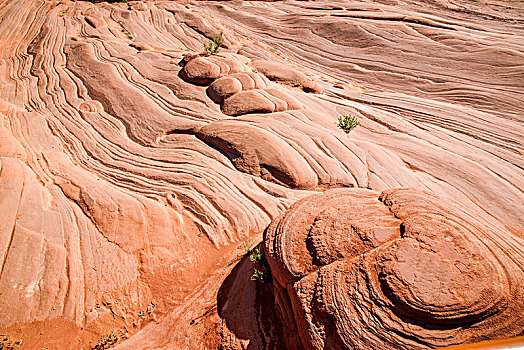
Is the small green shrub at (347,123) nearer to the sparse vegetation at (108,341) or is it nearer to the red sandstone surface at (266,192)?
the red sandstone surface at (266,192)

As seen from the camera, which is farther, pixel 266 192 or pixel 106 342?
pixel 266 192

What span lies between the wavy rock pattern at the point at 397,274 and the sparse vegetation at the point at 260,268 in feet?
1.42

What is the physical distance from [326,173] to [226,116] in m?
→ 2.65

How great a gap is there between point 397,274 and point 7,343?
3.74m

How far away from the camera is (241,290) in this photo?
138 inches

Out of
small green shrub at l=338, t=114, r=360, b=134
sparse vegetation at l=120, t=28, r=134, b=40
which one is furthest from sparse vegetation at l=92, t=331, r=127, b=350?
sparse vegetation at l=120, t=28, r=134, b=40

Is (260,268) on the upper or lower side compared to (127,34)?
lower

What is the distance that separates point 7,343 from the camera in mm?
2961

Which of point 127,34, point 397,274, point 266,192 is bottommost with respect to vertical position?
point 266,192

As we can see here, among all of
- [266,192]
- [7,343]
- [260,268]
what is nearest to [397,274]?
[260,268]

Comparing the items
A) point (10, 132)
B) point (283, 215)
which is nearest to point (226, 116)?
point (283, 215)

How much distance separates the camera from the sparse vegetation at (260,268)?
3396 mm

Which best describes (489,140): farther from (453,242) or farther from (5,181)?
(5,181)

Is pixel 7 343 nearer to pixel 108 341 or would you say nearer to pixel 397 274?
pixel 108 341
